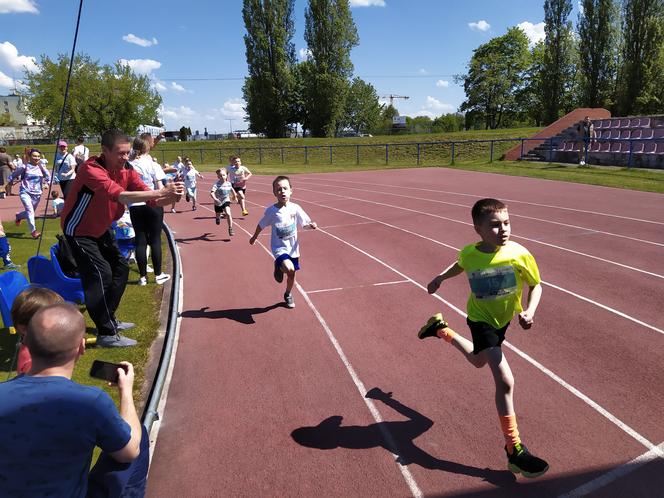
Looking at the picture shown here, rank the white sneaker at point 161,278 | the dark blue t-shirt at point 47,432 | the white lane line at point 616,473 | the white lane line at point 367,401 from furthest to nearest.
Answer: the white sneaker at point 161,278, the white lane line at point 367,401, the white lane line at point 616,473, the dark blue t-shirt at point 47,432

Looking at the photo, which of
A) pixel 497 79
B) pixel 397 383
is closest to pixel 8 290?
pixel 397 383

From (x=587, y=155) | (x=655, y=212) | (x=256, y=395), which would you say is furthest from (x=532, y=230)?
(x=587, y=155)

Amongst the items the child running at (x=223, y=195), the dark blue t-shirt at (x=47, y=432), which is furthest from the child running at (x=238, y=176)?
the dark blue t-shirt at (x=47, y=432)

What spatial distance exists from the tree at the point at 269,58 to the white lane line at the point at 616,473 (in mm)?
53330

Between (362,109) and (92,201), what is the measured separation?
87370 mm

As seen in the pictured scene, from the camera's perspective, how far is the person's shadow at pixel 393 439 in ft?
11.1

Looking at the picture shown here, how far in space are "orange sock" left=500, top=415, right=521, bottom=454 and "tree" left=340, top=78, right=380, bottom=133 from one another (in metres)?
84.6

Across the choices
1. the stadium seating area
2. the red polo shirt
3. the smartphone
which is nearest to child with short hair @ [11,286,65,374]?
the smartphone

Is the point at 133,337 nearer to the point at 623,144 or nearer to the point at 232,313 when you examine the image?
the point at 232,313

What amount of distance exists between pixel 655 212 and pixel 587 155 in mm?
12630

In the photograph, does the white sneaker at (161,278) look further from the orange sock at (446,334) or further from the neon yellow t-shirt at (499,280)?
the neon yellow t-shirt at (499,280)

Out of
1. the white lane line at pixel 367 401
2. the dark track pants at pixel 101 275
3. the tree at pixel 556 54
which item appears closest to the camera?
the white lane line at pixel 367 401

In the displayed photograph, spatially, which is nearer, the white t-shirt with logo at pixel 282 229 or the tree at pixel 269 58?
the white t-shirt with logo at pixel 282 229

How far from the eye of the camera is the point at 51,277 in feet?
18.9
